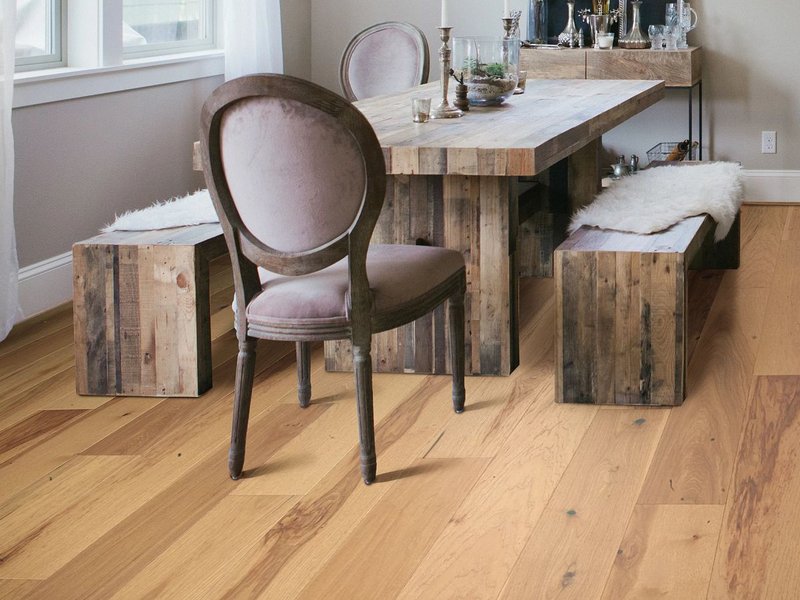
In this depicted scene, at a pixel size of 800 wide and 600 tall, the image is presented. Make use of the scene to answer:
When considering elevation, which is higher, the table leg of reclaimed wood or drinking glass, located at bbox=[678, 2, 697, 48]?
drinking glass, located at bbox=[678, 2, 697, 48]

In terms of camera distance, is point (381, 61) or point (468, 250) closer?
point (468, 250)

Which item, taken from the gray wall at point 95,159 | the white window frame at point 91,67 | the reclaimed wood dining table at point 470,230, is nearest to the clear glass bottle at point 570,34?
the gray wall at point 95,159

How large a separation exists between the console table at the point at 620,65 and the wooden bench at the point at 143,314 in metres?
2.89

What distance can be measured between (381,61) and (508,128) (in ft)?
6.49

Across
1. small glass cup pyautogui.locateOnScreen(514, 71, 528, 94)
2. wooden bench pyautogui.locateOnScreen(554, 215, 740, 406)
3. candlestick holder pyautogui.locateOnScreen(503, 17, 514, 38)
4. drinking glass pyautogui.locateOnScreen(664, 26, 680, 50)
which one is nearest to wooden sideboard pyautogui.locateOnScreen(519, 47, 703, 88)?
drinking glass pyautogui.locateOnScreen(664, 26, 680, 50)

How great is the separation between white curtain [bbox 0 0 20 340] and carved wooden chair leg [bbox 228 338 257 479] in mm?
1332

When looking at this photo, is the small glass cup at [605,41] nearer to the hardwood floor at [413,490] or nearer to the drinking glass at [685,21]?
the drinking glass at [685,21]

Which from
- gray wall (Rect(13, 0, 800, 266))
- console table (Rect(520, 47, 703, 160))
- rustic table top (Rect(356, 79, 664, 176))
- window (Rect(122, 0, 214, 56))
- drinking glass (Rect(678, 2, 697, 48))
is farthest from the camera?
drinking glass (Rect(678, 2, 697, 48))

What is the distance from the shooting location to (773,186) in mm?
5793

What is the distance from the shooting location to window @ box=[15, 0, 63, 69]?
4.16 meters

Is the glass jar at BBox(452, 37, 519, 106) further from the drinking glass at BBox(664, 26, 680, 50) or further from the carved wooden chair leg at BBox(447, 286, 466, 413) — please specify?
the drinking glass at BBox(664, 26, 680, 50)

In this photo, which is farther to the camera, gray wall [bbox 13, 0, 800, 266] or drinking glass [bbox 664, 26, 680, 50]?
drinking glass [bbox 664, 26, 680, 50]

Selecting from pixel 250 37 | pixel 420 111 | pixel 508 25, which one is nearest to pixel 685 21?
pixel 508 25

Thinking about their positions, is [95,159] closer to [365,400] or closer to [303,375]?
[303,375]
